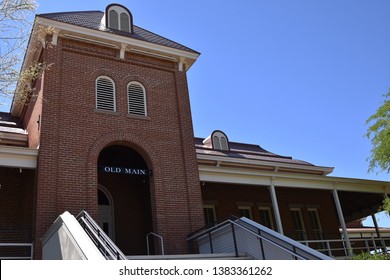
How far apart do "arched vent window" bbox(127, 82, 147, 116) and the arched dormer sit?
247 cm

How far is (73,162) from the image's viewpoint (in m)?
12.1

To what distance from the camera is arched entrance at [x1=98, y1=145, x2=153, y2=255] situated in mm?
14375

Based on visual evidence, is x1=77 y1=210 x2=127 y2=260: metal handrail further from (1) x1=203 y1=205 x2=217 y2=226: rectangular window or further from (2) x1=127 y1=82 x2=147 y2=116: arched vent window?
(1) x1=203 y1=205 x2=217 y2=226: rectangular window

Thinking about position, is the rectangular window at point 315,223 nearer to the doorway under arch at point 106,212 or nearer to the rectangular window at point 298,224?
the rectangular window at point 298,224

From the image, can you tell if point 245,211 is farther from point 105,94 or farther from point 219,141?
point 105,94

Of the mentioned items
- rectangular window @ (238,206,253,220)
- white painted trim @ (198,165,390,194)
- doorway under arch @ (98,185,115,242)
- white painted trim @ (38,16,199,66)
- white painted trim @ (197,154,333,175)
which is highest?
white painted trim @ (38,16,199,66)

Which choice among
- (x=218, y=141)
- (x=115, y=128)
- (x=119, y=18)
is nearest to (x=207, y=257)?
(x=115, y=128)

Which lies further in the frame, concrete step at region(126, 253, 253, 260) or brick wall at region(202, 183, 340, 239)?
brick wall at region(202, 183, 340, 239)

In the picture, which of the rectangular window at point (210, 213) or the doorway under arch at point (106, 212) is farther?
A: the rectangular window at point (210, 213)

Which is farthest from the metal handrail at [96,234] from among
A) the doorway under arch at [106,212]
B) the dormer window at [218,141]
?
the dormer window at [218,141]

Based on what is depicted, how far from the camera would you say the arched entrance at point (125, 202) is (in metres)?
14.4

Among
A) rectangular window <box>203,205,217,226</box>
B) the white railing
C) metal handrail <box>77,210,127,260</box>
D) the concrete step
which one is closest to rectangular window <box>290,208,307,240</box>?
the white railing

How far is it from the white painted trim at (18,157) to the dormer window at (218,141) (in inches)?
422
